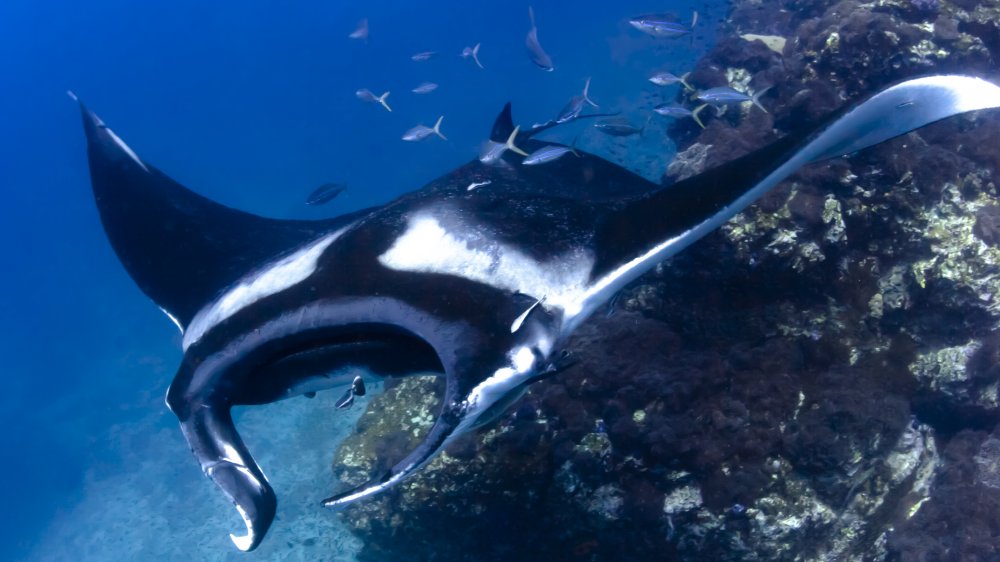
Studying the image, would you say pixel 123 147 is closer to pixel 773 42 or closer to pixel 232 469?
pixel 232 469

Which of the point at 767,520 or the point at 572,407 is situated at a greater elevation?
the point at 572,407

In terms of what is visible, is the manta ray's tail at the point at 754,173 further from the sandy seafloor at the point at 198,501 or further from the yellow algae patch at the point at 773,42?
the yellow algae patch at the point at 773,42

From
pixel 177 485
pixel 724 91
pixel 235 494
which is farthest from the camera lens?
pixel 177 485

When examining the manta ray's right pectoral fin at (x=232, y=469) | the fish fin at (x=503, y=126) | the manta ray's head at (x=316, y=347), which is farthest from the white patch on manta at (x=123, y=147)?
the fish fin at (x=503, y=126)

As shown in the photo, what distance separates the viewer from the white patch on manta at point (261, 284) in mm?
2789

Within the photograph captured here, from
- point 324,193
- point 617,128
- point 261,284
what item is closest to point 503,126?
point 261,284

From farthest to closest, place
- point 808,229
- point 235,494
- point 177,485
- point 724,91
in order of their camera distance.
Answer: point 177,485 → point 724,91 → point 808,229 → point 235,494

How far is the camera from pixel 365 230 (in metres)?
2.86

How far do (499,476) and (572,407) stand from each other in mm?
847

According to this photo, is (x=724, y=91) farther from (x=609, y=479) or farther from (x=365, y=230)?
(x=365, y=230)

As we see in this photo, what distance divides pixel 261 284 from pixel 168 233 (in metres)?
1.55

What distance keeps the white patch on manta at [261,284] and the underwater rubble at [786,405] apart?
233cm

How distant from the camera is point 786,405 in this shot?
4086mm

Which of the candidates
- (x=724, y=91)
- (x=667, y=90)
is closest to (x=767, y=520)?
(x=724, y=91)
